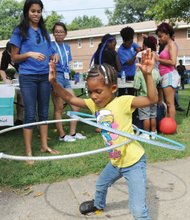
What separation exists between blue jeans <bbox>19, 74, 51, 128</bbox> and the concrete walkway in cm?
119

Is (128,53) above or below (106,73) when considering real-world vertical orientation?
above

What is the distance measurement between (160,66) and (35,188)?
379cm

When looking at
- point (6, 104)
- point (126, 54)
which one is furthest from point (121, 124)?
point (126, 54)

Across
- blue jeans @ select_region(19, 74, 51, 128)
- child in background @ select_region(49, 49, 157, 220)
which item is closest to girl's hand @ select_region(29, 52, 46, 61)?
blue jeans @ select_region(19, 74, 51, 128)

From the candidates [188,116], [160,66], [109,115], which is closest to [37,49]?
[109,115]

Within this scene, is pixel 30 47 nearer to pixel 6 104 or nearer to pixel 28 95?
pixel 28 95

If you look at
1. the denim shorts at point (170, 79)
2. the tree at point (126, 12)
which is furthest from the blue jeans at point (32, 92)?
the tree at point (126, 12)

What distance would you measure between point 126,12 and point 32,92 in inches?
2785

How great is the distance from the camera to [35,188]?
154 inches


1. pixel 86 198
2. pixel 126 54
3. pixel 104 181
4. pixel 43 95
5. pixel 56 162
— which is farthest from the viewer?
pixel 126 54

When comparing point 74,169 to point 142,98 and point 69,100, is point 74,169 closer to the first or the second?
point 69,100

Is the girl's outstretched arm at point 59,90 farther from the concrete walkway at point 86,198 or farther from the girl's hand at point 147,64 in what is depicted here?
the concrete walkway at point 86,198

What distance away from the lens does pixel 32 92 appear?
469 cm

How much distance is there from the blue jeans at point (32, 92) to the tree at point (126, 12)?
223ft
